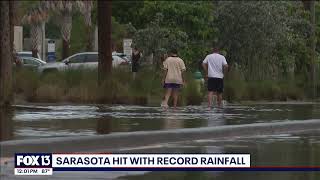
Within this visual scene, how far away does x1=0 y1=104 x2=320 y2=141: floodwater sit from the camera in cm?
1536

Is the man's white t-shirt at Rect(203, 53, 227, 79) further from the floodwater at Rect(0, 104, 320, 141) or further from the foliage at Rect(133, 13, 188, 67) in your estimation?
the foliage at Rect(133, 13, 188, 67)

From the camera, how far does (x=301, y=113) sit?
71.1 feet

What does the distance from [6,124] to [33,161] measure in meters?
5.15

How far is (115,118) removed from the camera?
60.6 ft

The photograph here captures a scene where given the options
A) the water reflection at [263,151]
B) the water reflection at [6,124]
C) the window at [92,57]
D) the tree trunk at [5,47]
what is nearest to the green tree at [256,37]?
the window at [92,57]

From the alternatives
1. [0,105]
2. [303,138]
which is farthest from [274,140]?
[0,105]

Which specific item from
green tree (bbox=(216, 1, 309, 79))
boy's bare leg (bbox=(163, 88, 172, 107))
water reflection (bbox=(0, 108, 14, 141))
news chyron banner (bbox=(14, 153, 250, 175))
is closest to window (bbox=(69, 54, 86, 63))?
green tree (bbox=(216, 1, 309, 79))

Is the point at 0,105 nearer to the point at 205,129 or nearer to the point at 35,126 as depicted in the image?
the point at 35,126

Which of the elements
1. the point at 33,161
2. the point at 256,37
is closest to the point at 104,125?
the point at 33,161

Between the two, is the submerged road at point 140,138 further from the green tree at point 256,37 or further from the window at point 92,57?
the window at point 92,57

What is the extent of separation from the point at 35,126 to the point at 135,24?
97.4 ft

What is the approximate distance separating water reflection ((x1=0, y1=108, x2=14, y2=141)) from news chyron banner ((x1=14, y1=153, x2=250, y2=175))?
192 cm

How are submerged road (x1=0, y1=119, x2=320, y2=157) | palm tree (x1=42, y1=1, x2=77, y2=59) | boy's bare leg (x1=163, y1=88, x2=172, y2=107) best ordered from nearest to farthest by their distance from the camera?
submerged road (x1=0, y1=119, x2=320, y2=157)
boy's bare leg (x1=163, y1=88, x2=172, y2=107)
palm tree (x1=42, y1=1, x2=77, y2=59)

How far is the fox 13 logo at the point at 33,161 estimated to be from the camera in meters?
11.2
